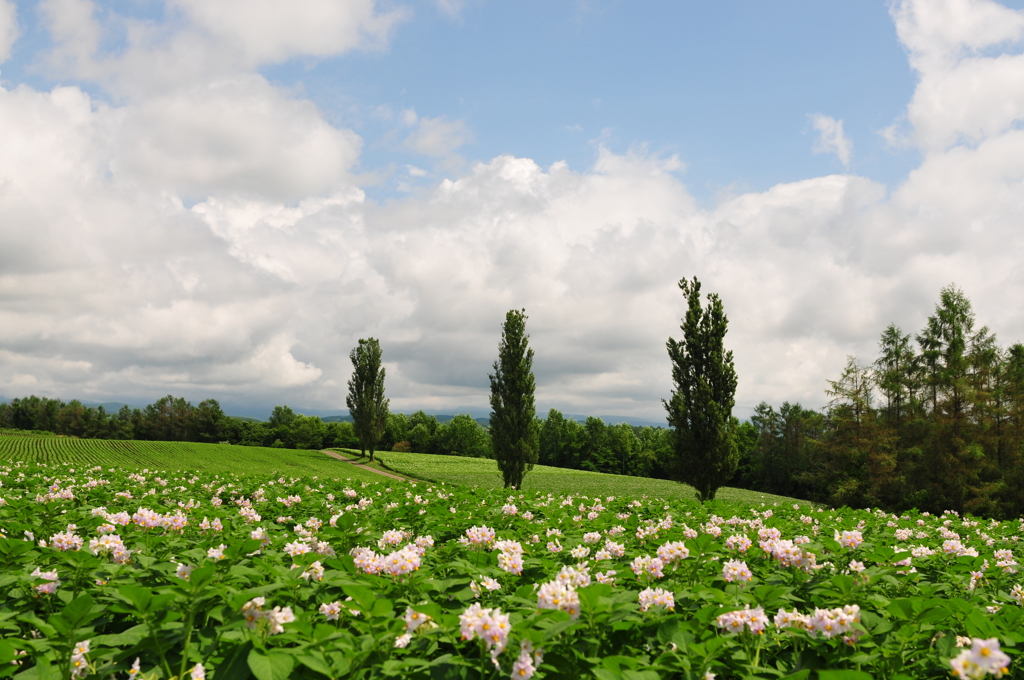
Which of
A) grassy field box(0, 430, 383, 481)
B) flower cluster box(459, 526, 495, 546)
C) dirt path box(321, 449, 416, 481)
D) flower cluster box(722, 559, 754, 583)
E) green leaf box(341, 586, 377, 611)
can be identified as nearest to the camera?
green leaf box(341, 586, 377, 611)

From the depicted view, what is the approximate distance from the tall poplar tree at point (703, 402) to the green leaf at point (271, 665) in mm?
25377

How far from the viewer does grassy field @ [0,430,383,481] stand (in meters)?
38.5

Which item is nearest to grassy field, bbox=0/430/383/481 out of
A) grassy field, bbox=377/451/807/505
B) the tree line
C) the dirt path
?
the dirt path

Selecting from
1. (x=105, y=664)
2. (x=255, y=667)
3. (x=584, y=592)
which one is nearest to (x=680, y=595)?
(x=584, y=592)

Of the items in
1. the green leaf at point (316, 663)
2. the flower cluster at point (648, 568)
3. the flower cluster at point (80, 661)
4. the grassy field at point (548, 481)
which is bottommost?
the grassy field at point (548, 481)

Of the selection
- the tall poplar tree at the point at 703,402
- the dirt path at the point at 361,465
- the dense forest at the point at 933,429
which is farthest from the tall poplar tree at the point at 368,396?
the tall poplar tree at the point at 703,402

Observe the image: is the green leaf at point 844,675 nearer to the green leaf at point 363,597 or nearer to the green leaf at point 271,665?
the green leaf at point 363,597

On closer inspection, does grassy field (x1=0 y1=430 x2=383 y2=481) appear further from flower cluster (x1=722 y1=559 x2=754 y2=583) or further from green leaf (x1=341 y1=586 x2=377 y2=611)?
green leaf (x1=341 y1=586 x2=377 y2=611)

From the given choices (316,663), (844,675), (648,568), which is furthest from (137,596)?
(844,675)

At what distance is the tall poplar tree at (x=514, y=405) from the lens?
108 feet

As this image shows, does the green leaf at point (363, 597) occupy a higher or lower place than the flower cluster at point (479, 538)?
higher

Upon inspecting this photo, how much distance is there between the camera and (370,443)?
57344mm

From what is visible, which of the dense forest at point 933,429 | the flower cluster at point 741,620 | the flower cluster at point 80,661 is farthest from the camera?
the dense forest at point 933,429

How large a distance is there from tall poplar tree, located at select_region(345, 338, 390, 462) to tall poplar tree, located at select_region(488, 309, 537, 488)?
91.2ft
